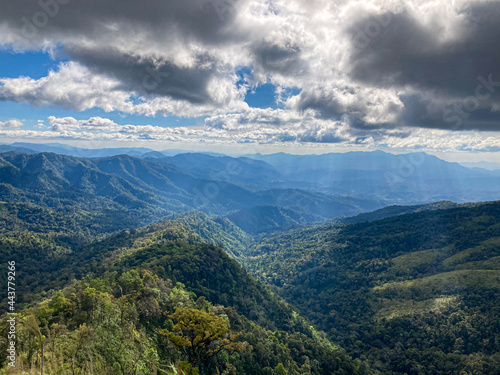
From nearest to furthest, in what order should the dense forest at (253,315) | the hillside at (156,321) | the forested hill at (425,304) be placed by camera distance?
the hillside at (156,321)
the dense forest at (253,315)
the forested hill at (425,304)

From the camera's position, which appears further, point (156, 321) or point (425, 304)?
point (425, 304)

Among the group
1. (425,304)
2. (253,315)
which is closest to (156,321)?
(253,315)

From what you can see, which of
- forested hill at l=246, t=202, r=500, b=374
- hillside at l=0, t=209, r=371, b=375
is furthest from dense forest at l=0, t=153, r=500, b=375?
forested hill at l=246, t=202, r=500, b=374

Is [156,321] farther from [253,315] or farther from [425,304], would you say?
[425,304]

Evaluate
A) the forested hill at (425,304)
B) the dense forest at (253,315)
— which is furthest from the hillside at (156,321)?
the forested hill at (425,304)

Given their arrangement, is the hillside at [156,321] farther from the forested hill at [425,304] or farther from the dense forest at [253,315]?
the forested hill at [425,304]

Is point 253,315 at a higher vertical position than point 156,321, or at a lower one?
lower

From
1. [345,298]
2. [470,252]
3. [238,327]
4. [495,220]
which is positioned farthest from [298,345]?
[495,220]

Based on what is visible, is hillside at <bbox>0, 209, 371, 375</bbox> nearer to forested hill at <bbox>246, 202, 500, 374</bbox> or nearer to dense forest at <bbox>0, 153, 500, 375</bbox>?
dense forest at <bbox>0, 153, 500, 375</bbox>

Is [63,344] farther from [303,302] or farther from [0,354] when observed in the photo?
[303,302]

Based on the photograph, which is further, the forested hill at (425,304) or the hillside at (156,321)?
the forested hill at (425,304)

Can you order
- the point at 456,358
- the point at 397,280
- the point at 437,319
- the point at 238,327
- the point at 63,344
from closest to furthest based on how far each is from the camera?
the point at 63,344, the point at 238,327, the point at 456,358, the point at 437,319, the point at 397,280
